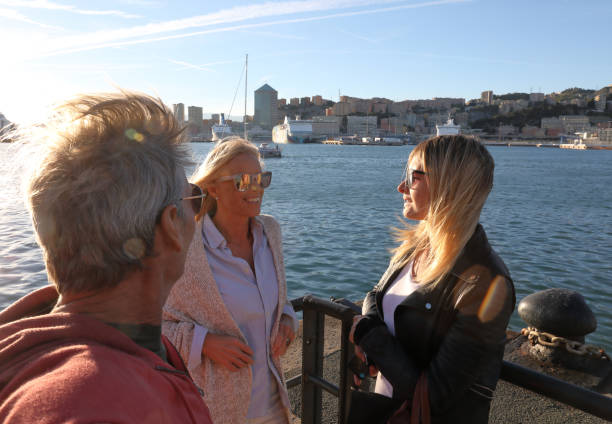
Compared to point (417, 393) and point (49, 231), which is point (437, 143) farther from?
point (49, 231)

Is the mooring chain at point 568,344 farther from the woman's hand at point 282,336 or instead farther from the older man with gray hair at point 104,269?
the older man with gray hair at point 104,269

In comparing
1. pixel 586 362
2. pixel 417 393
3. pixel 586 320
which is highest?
pixel 417 393

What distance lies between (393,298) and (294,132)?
113520mm

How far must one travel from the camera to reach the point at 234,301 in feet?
5.56

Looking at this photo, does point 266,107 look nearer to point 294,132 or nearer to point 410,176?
point 294,132

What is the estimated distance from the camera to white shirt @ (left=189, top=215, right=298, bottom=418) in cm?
171

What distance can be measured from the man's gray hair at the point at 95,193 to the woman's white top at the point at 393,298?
95 cm

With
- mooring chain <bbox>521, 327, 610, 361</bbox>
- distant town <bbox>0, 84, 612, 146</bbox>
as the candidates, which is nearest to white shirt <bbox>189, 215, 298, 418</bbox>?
mooring chain <bbox>521, 327, 610, 361</bbox>

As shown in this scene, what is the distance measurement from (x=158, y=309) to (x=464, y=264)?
2.78 ft

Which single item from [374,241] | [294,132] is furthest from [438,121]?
[374,241]

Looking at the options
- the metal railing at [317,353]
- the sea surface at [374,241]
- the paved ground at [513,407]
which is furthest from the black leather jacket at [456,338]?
the paved ground at [513,407]

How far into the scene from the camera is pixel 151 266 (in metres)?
0.85

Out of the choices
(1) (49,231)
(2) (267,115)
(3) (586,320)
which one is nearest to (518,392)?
(3) (586,320)

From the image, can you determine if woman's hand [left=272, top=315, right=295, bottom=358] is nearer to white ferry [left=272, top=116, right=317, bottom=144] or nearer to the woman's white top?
the woman's white top
